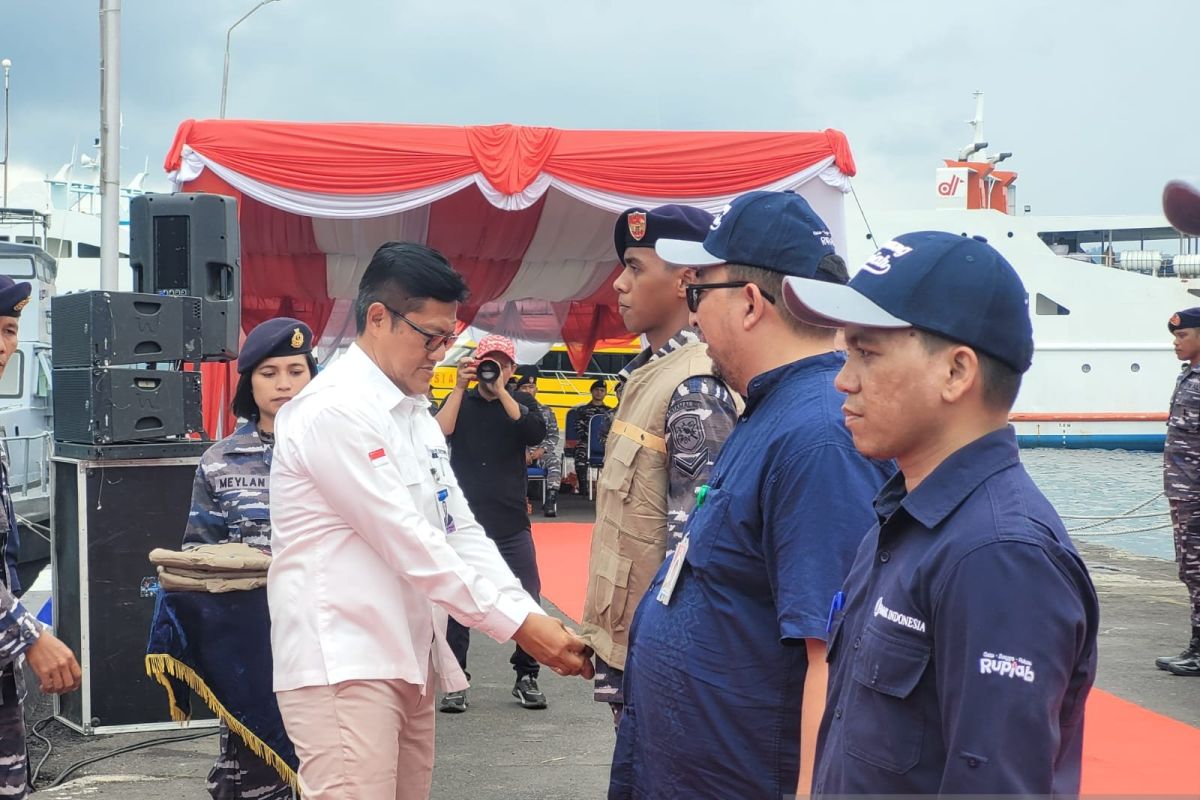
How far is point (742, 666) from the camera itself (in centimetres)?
216

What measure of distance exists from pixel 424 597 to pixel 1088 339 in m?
35.2

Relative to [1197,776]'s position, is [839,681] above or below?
above

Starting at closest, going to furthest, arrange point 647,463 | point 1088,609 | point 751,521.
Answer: point 1088,609 < point 751,521 < point 647,463

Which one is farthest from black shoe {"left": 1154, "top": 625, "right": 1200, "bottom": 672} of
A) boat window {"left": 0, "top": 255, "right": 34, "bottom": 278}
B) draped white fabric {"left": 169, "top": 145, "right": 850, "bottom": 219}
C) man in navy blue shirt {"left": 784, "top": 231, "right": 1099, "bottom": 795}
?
boat window {"left": 0, "top": 255, "right": 34, "bottom": 278}

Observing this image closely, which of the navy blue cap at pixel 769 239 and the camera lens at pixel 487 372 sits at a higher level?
the navy blue cap at pixel 769 239

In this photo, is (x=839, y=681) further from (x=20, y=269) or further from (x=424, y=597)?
(x=20, y=269)

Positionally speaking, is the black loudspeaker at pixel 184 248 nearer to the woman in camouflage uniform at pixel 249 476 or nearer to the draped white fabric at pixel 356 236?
the woman in camouflage uniform at pixel 249 476

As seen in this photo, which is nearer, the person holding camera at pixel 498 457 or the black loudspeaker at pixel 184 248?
A: the black loudspeaker at pixel 184 248

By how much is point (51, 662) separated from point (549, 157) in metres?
7.76

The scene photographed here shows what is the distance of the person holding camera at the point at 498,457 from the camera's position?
6930mm

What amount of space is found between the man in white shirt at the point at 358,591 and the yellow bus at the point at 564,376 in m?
16.8

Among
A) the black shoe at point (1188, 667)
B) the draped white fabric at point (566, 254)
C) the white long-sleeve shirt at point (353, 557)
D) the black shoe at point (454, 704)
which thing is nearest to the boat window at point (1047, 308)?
the draped white fabric at point (566, 254)

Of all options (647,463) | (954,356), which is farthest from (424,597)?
(954,356)

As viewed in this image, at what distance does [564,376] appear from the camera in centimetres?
2173
